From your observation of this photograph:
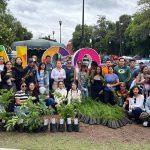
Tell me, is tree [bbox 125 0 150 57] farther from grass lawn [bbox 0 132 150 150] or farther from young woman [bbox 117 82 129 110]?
grass lawn [bbox 0 132 150 150]

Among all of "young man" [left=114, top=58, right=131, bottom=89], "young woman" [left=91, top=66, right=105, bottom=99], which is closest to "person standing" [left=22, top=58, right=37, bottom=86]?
"young woman" [left=91, top=66, right=105, bottom=99]

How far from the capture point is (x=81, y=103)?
11102 millimetres

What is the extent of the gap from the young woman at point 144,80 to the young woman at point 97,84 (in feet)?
3.63

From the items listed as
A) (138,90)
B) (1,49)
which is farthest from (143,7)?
(138,90)

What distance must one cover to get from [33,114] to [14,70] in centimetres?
256

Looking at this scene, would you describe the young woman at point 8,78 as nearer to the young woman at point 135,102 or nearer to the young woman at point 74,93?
the young woman at point 74,93

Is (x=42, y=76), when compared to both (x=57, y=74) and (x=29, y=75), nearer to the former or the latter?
(x=57, y=74)

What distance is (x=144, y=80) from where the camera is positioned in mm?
11562

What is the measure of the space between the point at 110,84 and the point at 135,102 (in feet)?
4.42

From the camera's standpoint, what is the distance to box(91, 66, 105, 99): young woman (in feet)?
38.8

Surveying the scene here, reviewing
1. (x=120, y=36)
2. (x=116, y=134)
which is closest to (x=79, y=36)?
(x=120, y=36)

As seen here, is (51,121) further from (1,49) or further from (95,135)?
(1,49)

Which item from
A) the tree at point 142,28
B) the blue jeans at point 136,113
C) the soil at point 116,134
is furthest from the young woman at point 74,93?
the tree at point 142,28

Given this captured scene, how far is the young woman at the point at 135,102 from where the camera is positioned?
10.6 m
